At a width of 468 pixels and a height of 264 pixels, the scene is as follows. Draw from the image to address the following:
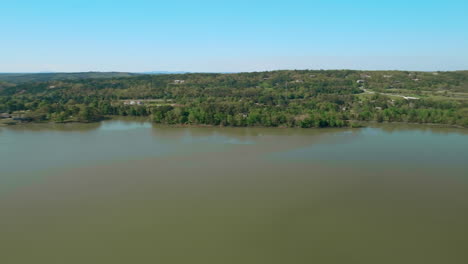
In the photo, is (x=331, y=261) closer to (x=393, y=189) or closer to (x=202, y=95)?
(x=393, y=189)

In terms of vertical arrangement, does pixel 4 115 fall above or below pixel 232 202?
above

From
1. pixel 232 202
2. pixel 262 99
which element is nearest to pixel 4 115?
pixel 262 99

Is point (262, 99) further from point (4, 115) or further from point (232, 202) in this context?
point (4, 115)

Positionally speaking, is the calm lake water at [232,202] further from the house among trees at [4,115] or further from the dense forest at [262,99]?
the house among trees at [4,115]

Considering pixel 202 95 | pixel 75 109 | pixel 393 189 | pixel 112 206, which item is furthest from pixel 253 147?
pixel 202 95

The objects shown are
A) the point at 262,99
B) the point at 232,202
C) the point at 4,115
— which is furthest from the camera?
the point at 262,99

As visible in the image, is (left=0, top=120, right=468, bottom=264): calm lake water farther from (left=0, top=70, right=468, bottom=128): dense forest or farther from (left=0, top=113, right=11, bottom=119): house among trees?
(left=0, top=113, right=11, bottom=119): house among trees
